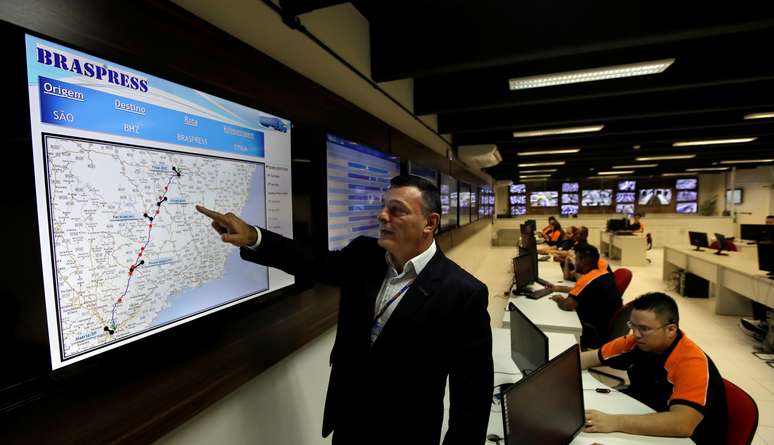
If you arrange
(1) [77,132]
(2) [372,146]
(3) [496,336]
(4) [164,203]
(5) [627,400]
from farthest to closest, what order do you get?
1. (3) [496,336]
2. (2) [372,146]
3. (5) [627,400]
4. (4) [164,203]
5. (1) [77,132]

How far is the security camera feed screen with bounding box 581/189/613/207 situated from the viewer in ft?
48.3

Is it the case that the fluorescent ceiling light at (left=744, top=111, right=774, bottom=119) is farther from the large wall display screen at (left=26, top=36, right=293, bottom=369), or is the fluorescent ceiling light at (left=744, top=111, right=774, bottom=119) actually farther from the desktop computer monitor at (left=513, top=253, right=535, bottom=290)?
the large wall display screen at (left=26, top=36, right=293, bottom=369)

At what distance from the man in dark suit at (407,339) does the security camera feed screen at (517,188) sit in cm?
1573

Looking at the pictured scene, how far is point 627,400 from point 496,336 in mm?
926

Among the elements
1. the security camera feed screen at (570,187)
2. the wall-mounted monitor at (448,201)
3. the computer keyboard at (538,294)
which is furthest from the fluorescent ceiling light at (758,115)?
the security camera feed screen at (570,187)

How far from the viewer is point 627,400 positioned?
1768 mm

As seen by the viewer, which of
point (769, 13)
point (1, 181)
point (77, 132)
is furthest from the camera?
point (769, 13)

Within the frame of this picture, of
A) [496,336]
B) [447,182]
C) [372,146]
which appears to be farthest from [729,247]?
[372,146]

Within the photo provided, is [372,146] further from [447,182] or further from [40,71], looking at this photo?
[447,182]

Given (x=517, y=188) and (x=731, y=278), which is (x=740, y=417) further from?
(x=517, y=188)

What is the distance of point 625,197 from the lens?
572 inches

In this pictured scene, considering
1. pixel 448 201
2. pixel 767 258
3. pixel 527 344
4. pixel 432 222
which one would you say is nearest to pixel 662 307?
pixel 527 344

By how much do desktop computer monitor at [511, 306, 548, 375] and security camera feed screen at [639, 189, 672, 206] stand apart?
1598 centimetres

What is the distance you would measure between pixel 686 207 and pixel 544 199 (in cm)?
547
